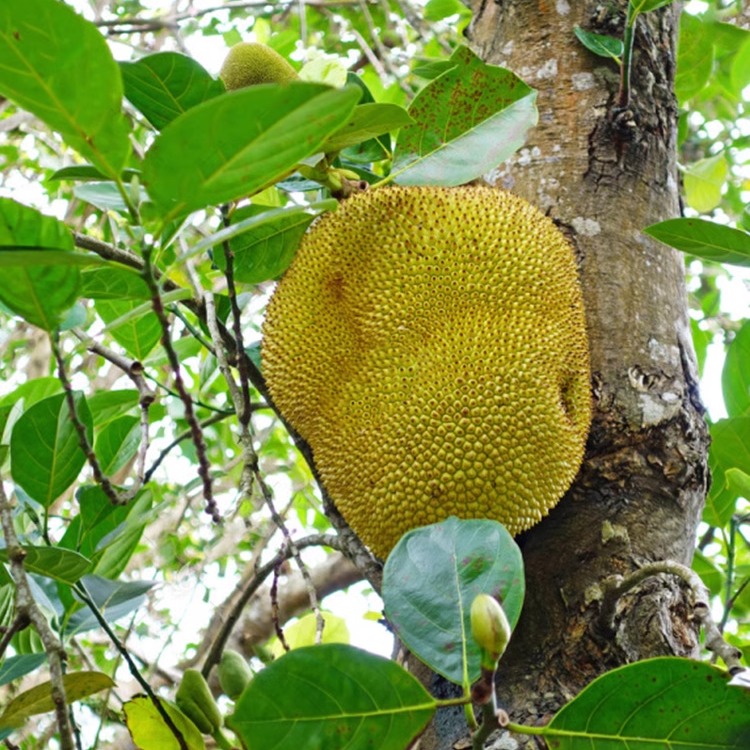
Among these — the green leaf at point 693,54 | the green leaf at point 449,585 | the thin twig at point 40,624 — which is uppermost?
the green leaf at point 693,54

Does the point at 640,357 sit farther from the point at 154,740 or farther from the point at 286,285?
the point at 154,740

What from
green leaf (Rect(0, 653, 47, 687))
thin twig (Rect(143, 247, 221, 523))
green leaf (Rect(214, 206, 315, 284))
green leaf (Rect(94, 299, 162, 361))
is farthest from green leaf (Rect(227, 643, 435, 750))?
green leaf (Rect(94, 299, 162, 361))

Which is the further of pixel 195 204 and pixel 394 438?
pixel 394 438

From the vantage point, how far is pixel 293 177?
1167 millimetres

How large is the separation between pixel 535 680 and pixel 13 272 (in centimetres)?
61

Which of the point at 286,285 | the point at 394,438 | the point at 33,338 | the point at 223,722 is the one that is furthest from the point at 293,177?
the point at 33,338

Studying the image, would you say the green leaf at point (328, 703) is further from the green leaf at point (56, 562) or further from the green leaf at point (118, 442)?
the green leaf at point (118, 442)

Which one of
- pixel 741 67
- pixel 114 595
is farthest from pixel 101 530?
pixel 741 67

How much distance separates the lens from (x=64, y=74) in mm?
613

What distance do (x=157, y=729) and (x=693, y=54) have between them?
1.41 metres

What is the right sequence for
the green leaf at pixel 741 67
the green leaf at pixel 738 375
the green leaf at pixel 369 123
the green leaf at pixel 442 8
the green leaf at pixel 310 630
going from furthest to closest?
the green leaf at pixel 442 8 < the green leaf at pixel 741 67 < the green leaf at pixel 310 630 < the green leaf at pixel 738 375 < the green leaf at pixel 369 123

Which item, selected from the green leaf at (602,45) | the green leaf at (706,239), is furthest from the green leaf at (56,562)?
the green leaf at (602,45)

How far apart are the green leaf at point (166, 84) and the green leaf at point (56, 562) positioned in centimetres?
44

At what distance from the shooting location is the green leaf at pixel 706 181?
170cm
